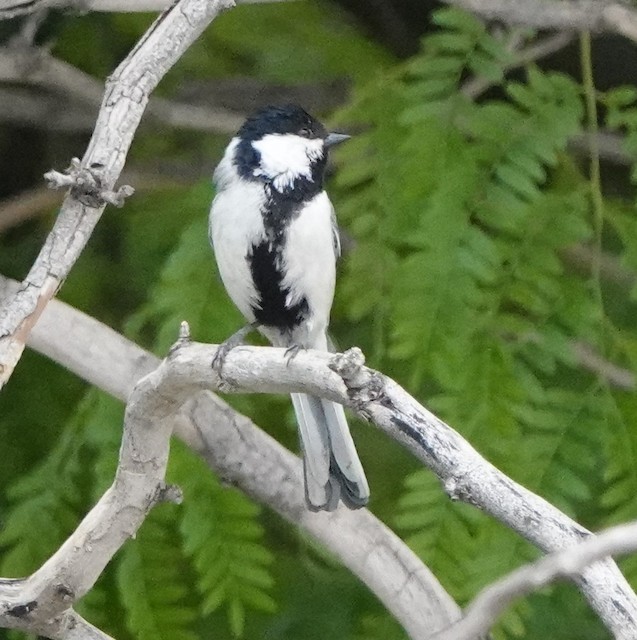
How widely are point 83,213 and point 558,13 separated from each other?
0.98m

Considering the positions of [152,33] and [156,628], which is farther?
[156,628]

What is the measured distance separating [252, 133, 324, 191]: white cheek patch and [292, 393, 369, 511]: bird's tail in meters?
0.31

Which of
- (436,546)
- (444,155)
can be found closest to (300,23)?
(444,155)

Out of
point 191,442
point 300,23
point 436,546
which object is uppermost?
point 300,23

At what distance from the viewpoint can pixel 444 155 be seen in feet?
5.37

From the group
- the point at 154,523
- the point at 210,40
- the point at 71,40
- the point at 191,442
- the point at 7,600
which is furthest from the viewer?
the point at 71,40

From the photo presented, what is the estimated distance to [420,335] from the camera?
5.06 ft

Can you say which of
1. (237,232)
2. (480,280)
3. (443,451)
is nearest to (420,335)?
(480,280)

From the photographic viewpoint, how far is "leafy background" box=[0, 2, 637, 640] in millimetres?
1556

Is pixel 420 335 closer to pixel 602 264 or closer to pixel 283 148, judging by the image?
pixel 283 148

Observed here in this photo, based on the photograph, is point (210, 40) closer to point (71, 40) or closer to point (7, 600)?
point (71, 40)

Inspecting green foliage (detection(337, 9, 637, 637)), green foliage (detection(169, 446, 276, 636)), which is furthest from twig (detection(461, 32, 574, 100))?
green foliage (detection(169, 446, 276, 636))

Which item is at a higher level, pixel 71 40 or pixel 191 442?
pixel 71 40

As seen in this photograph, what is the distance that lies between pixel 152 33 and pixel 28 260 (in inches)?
39.5
